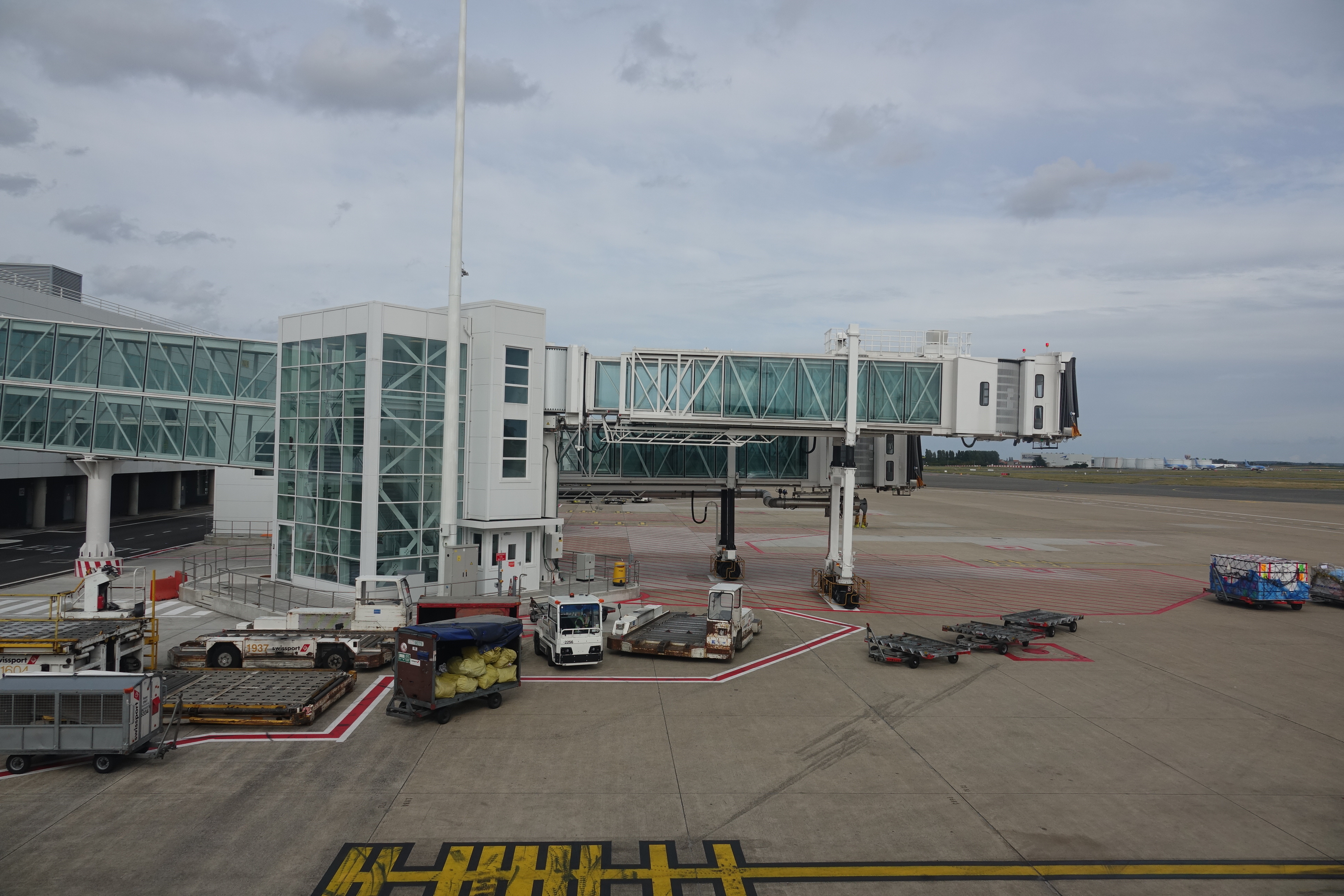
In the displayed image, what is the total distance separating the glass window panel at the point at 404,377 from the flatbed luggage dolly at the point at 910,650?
21.6 metres

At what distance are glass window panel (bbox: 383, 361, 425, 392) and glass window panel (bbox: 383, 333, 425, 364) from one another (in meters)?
0.19

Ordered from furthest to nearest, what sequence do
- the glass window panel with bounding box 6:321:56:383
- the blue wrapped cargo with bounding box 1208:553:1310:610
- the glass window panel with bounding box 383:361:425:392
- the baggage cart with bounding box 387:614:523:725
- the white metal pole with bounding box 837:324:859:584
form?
the glass window panel with bounding box 6:321:56:383 → the blue wrapped cargo with bounding box 1208:553:1310:610 → the white metal pole with bounding box 837:324:859:584 → the glass window panel with bounding box 383:361:425:392 → the baggage cart with bounding box 387:614:523:725

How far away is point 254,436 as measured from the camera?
4109 cm

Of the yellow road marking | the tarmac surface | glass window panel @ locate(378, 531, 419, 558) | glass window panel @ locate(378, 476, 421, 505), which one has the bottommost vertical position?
the tarmac surface

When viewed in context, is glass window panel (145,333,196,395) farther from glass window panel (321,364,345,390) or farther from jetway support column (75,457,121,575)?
glass window panel (321,364,345,390)

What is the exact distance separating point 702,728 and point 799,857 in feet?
22.3

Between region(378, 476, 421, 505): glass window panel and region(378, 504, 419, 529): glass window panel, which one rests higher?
region(378, 476, 421, 505): glass window panel

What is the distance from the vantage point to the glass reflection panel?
132 ft

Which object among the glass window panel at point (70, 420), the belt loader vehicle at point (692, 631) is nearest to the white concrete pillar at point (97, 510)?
the glass window panel at point (70, 420)

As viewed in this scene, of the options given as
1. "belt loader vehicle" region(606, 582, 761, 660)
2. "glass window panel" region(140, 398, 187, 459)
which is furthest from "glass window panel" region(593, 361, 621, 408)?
"glass window panel" region(140, 398, 187, 459)

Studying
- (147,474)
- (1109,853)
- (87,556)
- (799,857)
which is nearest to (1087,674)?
(1109,853)

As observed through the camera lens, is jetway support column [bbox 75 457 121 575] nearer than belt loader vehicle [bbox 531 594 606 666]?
No

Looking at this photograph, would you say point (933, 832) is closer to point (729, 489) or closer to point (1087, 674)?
point (1087, 674)

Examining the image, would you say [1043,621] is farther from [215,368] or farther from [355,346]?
[215,368]
